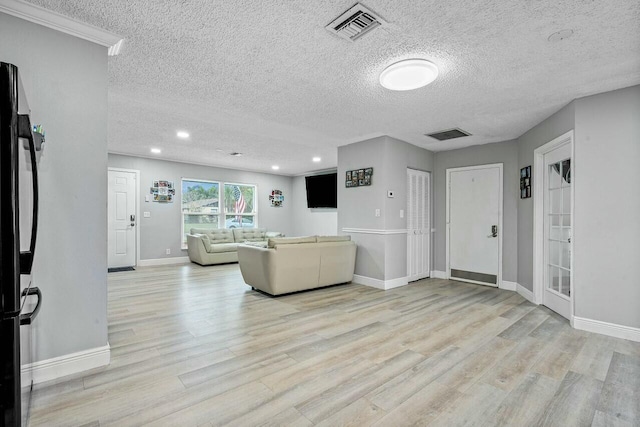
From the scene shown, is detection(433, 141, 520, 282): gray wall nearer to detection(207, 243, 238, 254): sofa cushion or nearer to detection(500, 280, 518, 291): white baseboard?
detection(500, 280, 518, 291): white baseboard

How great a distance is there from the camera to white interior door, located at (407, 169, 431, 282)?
210 inches

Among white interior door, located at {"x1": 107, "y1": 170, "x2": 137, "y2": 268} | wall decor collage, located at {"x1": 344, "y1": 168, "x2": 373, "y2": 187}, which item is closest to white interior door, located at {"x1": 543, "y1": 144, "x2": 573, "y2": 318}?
wall decor collage, located at {"x1": 344, "y1": 168, "x2": 373, "y2": 187}

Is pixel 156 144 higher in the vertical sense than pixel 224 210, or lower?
higher

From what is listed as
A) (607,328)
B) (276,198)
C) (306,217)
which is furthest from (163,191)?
(607,328)

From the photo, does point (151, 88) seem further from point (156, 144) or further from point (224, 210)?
point (224, 210)

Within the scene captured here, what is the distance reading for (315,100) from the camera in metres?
3.44

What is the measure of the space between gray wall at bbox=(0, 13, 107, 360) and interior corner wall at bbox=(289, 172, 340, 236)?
6519 mm

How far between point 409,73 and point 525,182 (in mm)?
3017

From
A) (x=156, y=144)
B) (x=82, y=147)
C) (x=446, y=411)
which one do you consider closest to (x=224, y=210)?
(x=156, y=144)

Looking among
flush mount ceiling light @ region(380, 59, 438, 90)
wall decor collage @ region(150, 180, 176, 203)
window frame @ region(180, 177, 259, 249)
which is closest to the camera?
flush mount ceiling light @ region(380, 59, 438, 90)

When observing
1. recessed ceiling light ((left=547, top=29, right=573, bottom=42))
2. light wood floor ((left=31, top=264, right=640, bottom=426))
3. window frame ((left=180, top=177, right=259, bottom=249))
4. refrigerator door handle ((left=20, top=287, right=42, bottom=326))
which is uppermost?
recessed ceiling light ((left=547, top=29, right=573, bottom=42))

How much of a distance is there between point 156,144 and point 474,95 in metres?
5.29

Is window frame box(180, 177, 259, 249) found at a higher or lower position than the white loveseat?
higher

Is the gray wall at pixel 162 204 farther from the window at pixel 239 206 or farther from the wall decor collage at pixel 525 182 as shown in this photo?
the wall decor collage at pixel 525 182
